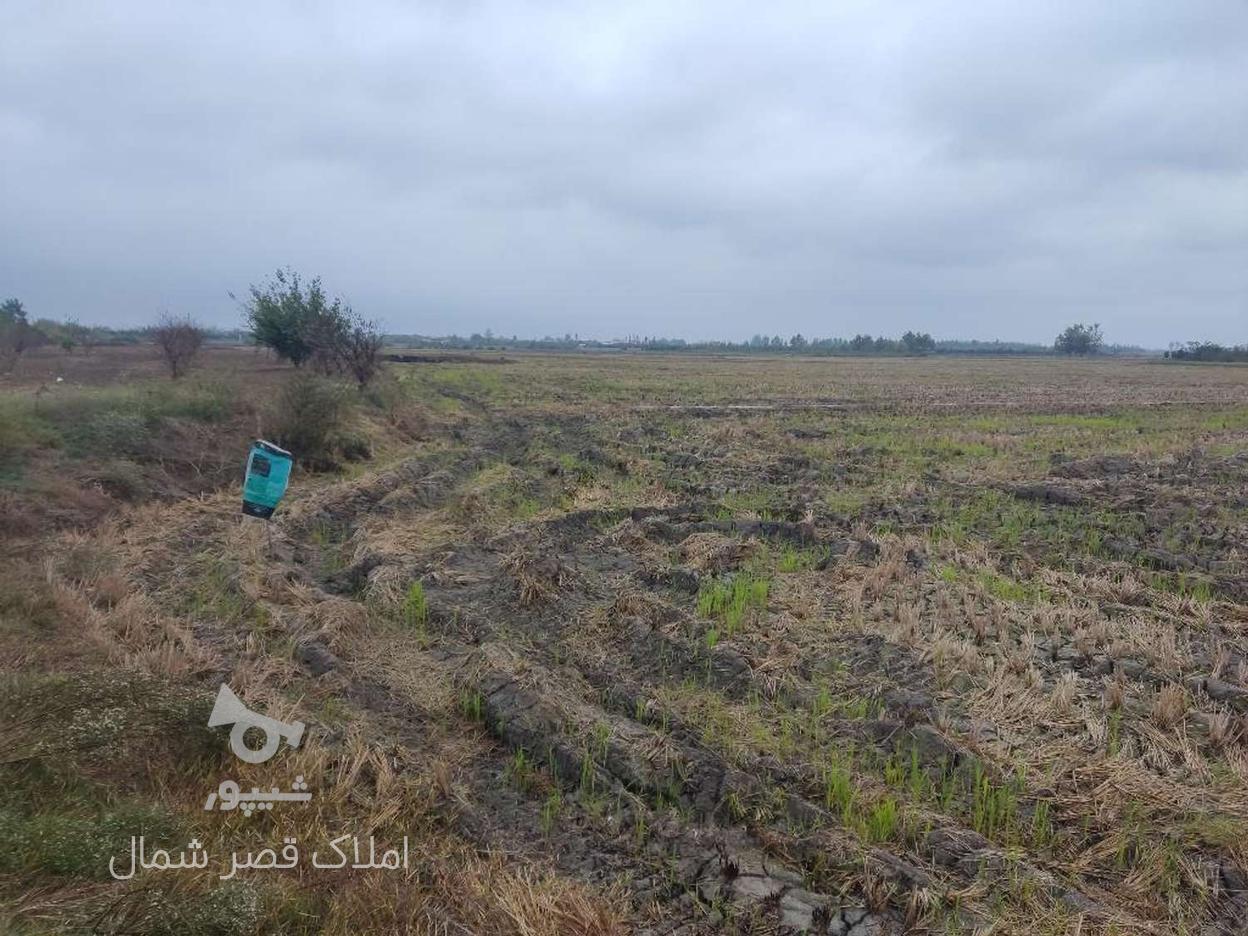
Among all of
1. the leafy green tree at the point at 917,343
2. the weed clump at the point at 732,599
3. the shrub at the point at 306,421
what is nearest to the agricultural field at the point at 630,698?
the weed clump at the point at 732,599

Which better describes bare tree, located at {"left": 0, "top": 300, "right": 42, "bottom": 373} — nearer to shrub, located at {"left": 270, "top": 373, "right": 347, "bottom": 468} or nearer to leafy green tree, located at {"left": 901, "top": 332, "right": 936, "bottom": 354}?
shrub, located at {"left": 270, "top": 373, "right": 347, "bottom": 468}

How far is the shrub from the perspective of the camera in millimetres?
14586

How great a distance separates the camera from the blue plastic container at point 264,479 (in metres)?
8.25

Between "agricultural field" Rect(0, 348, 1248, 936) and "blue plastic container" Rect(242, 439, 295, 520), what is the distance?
2.44ft

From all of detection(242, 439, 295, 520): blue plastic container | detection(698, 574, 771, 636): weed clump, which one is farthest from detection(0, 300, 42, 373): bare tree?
detection(698, 574, 771, 636): weed clump

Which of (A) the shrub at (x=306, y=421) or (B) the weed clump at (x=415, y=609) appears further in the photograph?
(A) the shrub at (x=306, y=421)

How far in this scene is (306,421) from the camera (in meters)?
14.7

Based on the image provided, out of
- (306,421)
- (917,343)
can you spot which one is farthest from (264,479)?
(917,343)

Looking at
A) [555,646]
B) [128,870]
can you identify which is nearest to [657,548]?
[555,646]

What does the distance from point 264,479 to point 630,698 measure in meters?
5.19

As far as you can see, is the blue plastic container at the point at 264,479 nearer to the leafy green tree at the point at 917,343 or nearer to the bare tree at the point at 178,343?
the bare tree at the point at 178,343

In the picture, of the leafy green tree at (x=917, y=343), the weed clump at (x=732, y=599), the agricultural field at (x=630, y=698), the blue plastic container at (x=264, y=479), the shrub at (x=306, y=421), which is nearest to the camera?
the agricultural field at (x=630, y=698)

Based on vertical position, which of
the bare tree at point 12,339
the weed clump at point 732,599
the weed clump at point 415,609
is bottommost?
the weed clump at point 415,609

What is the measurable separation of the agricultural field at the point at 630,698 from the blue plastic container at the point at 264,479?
743 mm
